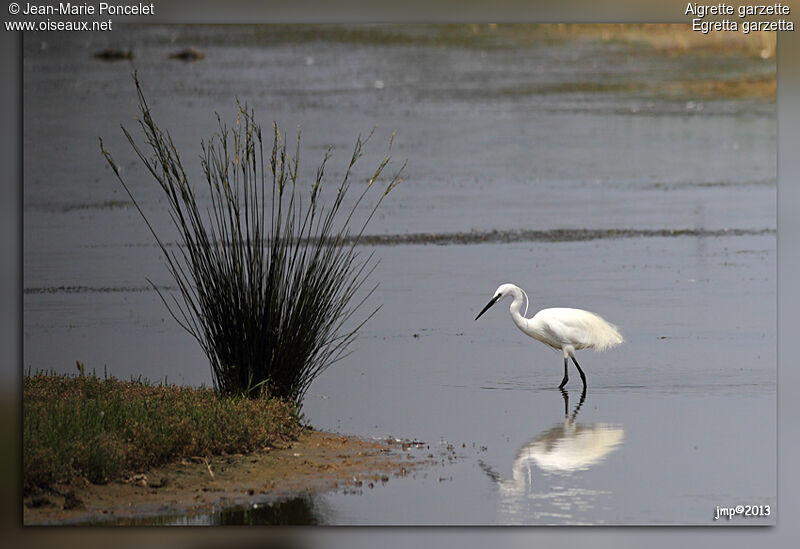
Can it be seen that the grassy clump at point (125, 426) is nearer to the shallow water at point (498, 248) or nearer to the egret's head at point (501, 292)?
the shallow water at point (498, 248)

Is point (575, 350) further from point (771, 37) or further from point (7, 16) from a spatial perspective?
point (7, 16)

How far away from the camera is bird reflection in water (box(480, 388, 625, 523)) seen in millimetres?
5520

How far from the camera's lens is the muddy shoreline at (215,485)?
5309 millimetres

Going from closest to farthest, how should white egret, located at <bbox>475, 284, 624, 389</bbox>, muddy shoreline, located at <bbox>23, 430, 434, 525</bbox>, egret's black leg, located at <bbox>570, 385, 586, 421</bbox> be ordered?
1. muddy shoreline, located at <bbox>23, 430, 434, 525</bbox>
2. egret's black leg, located at <bbox>570, 385, 586, 421</bbox>
3. white egret, located at <bbox>475, 284, 624, 389</bbox>

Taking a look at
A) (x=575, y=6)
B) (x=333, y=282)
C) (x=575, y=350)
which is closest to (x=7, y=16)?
(x=333, y=282)

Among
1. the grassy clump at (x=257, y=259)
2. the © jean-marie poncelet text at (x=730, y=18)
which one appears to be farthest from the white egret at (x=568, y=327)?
the © jean-marie poncelet text at (x=730, y=18)

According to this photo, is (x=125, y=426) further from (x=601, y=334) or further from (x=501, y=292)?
(x=601, y=334)

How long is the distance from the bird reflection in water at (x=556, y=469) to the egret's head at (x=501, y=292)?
2.00 ft

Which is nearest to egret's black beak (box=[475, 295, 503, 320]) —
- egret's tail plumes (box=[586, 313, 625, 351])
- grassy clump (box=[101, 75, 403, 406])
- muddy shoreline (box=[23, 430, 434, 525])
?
egret's tail plumes (box=[586, 313, 625, 351])

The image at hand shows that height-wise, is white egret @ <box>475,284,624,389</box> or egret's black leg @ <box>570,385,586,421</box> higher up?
white egret @ <box>475,284,624,389</box>

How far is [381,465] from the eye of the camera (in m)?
5.57

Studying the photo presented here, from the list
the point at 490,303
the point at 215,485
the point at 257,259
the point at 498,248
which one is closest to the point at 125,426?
the point at 215,485

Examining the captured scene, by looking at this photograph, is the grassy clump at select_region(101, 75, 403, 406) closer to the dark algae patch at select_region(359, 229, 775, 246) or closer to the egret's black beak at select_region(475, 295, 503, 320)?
the dark algae patch at select_region(359, 229, 775, 246)

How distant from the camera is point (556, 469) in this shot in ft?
18.4
